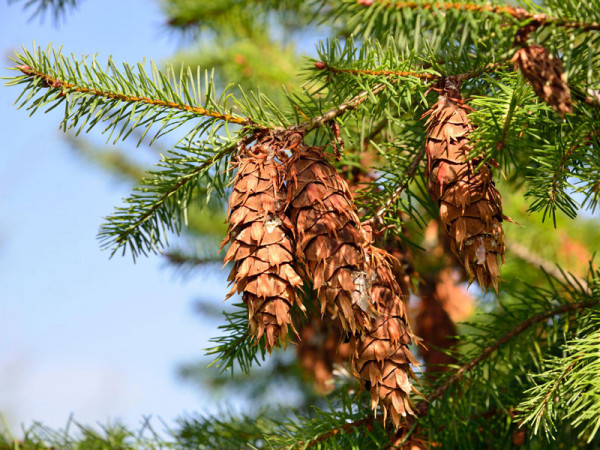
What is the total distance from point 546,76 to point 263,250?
1.16 ft

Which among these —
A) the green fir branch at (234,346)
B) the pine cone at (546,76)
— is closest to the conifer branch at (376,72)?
the pine cone at (546,76)

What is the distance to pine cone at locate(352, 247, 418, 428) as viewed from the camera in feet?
2.39

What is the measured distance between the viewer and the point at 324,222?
Result: 0.69 meters

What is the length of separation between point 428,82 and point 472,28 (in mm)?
105

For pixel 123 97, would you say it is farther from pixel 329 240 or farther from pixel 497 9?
pixel 497 9

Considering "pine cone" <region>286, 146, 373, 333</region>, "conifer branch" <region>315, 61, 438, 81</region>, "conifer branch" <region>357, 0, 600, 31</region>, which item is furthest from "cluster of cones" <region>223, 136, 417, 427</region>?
"conifer branch" <region>357, 0, 600, 31</region>

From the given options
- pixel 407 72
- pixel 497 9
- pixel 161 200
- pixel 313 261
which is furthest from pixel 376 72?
pixel 161 200

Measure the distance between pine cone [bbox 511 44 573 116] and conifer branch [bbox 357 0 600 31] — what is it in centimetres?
7

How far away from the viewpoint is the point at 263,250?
69 cm

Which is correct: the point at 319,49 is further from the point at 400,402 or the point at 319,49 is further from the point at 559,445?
the point at 559,445

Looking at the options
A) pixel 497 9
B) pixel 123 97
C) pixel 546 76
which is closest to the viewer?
pixel 546 76

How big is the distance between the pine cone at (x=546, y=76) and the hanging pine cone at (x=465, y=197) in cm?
13

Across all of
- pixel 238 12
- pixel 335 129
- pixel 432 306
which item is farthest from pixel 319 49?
pixel 238 12

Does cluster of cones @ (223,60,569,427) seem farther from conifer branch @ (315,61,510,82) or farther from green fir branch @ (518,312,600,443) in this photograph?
green fir branch @ (518,312,600,443)
